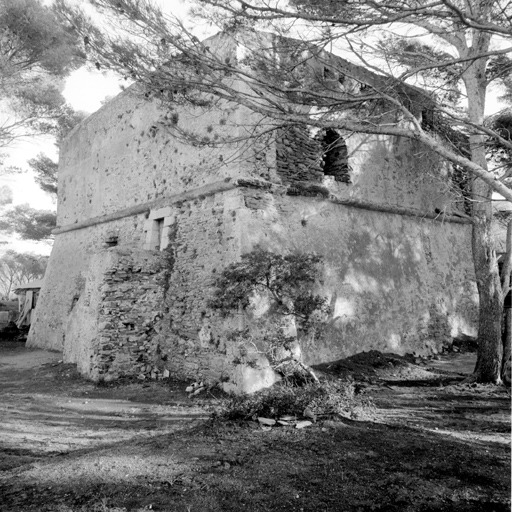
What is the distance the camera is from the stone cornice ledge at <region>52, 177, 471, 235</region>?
7246 mm

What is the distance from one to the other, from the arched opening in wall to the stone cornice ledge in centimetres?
58

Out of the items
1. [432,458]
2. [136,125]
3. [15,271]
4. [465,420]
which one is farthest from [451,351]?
[15,271]

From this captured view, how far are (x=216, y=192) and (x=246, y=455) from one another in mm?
4656

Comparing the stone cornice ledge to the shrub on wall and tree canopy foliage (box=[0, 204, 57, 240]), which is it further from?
tree canopy foliage (box=[0, 204, 57, 240])

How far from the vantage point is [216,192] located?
758 centimetres

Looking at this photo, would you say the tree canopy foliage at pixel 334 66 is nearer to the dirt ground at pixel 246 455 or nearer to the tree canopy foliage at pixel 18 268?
the dirt ground at pixel 246 455

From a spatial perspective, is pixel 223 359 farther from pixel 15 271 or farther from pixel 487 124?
pixel 15 271

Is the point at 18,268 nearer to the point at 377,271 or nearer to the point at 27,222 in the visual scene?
the point at 27,222

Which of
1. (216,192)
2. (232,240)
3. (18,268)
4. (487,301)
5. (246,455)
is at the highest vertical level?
(18,268)

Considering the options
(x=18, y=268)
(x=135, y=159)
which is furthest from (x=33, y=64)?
(x=18, y=268)

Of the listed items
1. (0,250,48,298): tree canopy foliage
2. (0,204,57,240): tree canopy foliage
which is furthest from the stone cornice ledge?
(0,250,48,298): tree canopy foliage

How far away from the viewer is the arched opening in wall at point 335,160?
29.1ft

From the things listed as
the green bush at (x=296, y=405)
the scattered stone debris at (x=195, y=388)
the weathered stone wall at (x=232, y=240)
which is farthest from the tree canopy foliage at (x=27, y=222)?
the green bush at (x=296, y=405)

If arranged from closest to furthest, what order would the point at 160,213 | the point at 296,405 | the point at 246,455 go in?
the point at 246,455
the point at 296,405
the point at 160,213
